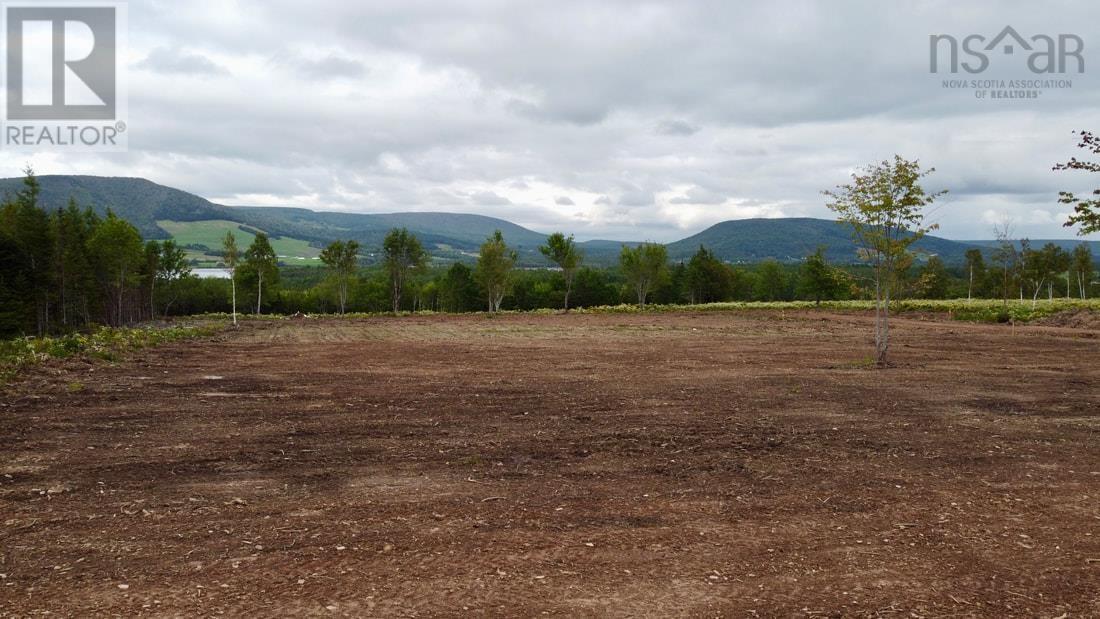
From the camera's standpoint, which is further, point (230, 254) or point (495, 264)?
point (495, 264)

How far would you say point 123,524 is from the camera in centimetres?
604

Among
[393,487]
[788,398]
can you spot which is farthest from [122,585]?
[788,398]

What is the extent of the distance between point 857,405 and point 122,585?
485 inches

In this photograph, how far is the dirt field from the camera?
189 inches

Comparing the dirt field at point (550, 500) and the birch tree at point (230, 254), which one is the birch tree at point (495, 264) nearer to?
the birch tree at point (230, 254)

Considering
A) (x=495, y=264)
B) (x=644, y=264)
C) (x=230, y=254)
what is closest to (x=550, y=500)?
(x=230, y=254)

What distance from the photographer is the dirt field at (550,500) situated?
15.8 ft

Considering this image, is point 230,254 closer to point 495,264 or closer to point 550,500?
point 495,264

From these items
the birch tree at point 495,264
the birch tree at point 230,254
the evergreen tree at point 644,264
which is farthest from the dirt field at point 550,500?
the evergreen tree at point 644,264

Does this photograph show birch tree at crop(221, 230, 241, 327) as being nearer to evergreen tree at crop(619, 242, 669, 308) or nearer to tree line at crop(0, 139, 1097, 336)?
tree line at crop(0, 139, 1097, 336)

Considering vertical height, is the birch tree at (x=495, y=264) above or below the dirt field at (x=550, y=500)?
above

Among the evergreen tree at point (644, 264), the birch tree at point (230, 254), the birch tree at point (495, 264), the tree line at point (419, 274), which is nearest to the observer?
the tree line at point (419, 274)

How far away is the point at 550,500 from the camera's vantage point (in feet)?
22.7

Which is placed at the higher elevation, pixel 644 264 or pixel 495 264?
pixel 644 264
